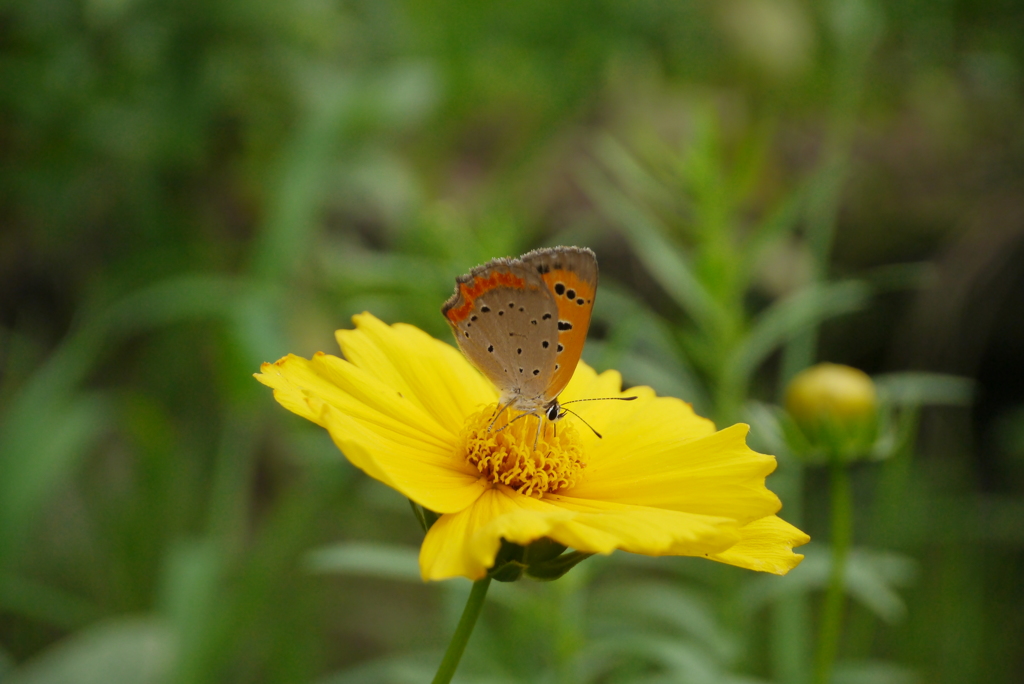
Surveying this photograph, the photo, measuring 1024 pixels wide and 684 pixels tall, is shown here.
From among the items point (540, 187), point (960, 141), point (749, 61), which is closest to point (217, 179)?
point (540, 187)

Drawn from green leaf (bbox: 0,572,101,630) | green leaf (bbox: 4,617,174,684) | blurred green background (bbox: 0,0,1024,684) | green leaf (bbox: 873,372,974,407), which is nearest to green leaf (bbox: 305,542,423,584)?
blurred green background (bbox: 0,0,1024,684)

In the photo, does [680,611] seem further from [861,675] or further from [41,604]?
[41,604]

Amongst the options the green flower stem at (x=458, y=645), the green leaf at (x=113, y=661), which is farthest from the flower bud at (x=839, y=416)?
the green leaf at (x=113, y=661)

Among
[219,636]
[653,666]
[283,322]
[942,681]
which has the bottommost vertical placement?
[219,636]

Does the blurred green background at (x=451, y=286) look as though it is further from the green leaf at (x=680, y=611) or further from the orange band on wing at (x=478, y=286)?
the orange band on wing at (x=478, y=286)

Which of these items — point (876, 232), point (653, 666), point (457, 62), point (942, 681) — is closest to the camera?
point (653, 666)

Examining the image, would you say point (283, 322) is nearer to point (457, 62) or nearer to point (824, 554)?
point (457, 62)
